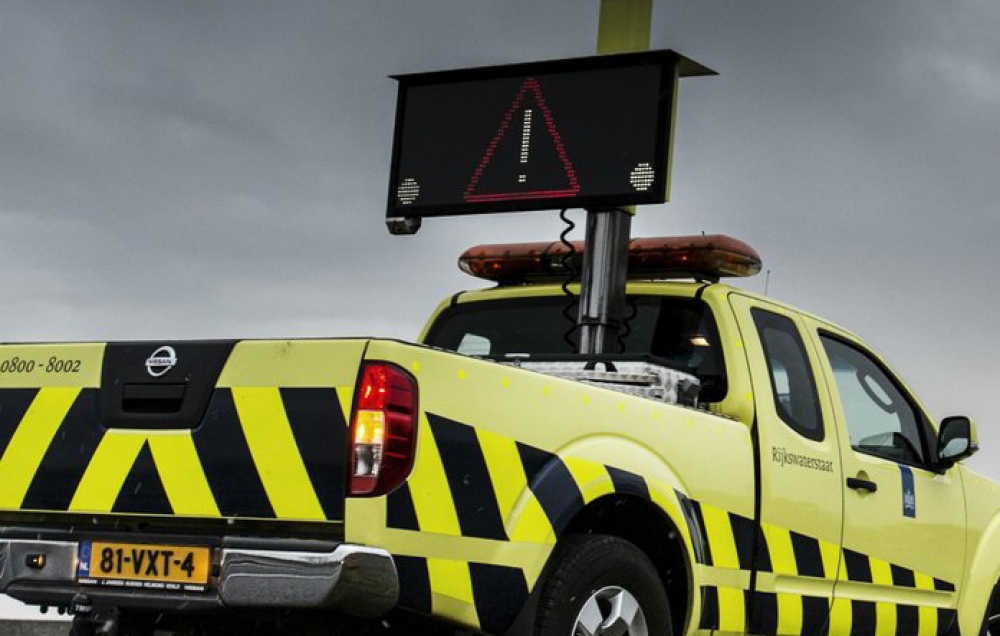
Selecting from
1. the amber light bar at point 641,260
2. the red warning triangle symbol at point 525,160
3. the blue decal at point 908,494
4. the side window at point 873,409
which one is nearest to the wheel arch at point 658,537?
the side window at point 873,409

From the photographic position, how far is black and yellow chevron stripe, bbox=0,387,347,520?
484 centimetres

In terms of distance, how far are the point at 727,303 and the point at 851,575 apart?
4.41 ft

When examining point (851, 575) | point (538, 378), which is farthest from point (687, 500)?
point (851, 575)

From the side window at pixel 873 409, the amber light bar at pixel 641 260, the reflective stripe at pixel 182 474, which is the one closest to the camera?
the reflective stripe at pixel 182 474

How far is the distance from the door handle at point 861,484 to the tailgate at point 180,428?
3.26m

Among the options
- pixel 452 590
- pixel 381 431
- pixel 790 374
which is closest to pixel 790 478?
pixel 790 374

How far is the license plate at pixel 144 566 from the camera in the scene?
489 centimetres

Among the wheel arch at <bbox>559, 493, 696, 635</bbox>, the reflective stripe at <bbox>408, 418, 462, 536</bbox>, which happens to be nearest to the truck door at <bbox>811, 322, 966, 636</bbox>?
the wheel arch at <bbox>559, 493, 696, 635</bbox>

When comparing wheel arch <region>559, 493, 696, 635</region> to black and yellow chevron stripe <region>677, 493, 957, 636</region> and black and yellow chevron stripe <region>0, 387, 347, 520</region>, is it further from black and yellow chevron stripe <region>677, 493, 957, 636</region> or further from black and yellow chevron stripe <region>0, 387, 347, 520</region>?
black and yellow chevron stripe <region>0, 387, 347, 520</region>

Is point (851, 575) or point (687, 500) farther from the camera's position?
point (851, 575)

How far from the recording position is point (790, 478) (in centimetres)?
696

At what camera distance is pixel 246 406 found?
16.5 feet

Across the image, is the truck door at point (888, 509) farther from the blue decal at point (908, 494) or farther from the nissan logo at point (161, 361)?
the nissan logo at point (161, 361)

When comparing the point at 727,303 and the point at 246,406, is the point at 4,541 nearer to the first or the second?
the point at 246,406
